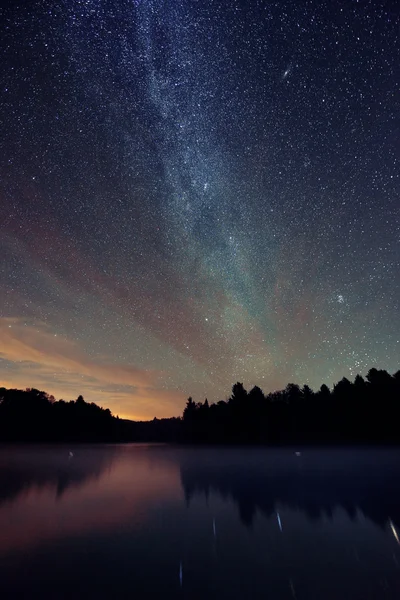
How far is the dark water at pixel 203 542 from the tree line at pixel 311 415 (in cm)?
6323

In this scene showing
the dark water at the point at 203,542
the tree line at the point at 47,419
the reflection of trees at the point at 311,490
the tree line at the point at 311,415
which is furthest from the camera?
the tree line at the point at 47,419

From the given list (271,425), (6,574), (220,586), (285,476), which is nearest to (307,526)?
(220,586)

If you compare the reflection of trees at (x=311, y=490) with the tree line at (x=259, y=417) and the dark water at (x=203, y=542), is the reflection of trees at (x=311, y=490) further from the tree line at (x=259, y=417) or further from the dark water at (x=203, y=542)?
the tree line at (x=259, y=417)

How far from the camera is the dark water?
7.58 metres

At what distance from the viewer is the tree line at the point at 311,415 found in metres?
75.8

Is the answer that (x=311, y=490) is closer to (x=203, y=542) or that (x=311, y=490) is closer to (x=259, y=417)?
(x=203, y=542)

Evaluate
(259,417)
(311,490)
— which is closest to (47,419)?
(259,417)

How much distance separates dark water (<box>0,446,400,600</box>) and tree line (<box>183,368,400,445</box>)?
207ft

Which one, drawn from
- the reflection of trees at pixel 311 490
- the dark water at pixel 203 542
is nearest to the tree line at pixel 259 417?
the reflection of trees at pixel 311 490

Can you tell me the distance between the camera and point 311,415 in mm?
89688

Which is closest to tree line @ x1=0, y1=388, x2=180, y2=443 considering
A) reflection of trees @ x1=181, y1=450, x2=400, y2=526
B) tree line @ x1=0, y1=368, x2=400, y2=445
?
tree line @ x1=0, y1=368, x2=400, y2=445

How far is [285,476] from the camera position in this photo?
1025 inches

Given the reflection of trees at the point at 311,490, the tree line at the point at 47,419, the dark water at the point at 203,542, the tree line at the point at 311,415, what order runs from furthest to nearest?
the tree line at the point at 47,419 → the tree line at the point at 311,415 → the reflection of trees at the point at 311,490 → the dark water at the point at 203,542

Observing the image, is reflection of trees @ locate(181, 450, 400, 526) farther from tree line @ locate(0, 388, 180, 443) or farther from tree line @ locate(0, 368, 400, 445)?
tree line @ locate(0, 388, 180, 443)
